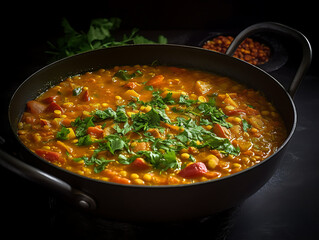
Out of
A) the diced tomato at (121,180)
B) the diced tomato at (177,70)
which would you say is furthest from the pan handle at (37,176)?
the diced tomato at (177,70)

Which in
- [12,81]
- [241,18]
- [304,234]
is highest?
[241,18]

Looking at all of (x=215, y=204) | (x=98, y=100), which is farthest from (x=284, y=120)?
(x=98, y=100)

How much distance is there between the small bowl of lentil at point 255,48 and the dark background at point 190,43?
0.25 metres

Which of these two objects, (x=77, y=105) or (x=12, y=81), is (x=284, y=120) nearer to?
(x=77, y=105)

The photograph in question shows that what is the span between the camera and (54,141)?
286cm

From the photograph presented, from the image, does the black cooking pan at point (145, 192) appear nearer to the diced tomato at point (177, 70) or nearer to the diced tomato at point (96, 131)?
the diced tomato at point (96, 131)

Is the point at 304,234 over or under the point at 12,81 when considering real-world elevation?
under

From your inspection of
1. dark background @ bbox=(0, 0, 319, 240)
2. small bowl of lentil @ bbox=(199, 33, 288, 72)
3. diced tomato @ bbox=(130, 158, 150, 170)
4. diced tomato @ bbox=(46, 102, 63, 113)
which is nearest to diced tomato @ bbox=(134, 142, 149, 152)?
diced tomato @ bbox=(130, 158, 150, 170)

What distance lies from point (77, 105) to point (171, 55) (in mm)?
976

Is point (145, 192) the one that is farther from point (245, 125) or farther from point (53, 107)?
point (53, 107)

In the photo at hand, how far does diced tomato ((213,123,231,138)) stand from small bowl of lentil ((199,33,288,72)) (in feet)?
4.82

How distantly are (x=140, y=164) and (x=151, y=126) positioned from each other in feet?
1.46

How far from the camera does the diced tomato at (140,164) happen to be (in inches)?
102

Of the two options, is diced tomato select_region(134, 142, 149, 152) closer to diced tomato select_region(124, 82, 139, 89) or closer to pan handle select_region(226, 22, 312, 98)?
diced tomato select_region(124, 82, 139, 89)
